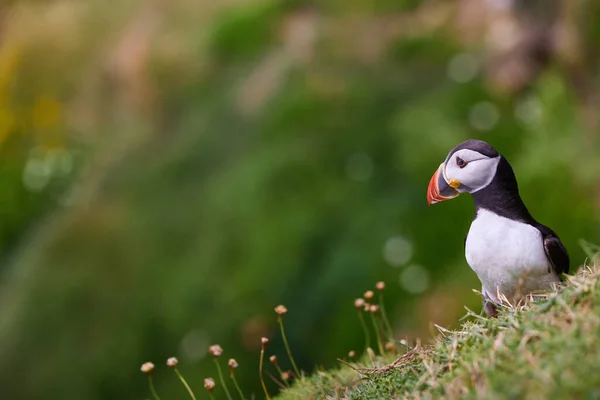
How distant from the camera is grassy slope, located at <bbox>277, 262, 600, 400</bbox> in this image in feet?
5.43

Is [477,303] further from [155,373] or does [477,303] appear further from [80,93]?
[80,93]

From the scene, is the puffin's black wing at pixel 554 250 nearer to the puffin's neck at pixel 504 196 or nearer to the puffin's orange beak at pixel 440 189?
the puffin's neck at pixel 504 196

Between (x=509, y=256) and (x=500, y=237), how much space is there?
75 mm

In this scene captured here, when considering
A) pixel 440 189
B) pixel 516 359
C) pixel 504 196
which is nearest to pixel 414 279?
pixel 440 189

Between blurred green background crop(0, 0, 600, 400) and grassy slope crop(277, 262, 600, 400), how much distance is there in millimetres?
3472

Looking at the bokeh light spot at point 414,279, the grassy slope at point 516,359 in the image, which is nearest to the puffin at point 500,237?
the grassy slope at point 516,359

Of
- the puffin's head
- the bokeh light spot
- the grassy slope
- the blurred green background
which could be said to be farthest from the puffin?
the bokeh light spot

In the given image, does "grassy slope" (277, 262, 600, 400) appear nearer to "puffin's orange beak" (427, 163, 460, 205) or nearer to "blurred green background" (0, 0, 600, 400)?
"puffin's orange beak" (427, 163, 460, 205)

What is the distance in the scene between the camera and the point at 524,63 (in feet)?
25.3

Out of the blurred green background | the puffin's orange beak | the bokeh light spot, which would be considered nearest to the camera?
the puffin's orange beak

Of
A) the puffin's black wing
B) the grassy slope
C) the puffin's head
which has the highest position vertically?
the puffin's head

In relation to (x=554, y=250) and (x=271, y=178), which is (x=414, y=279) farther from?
(x=554, y=250)

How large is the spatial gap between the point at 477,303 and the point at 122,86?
630 cm

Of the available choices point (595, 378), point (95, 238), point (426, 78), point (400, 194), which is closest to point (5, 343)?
point (95, 238)
